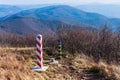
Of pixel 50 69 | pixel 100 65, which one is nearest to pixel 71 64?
pixel 100 65

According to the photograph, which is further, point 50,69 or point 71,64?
point 71,64

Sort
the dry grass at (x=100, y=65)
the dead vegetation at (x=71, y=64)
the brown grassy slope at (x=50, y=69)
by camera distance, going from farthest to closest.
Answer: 1. the dry grass at (x=100, y=65)
2. the dead vegetation at (x=71, y=64)
3. the brown grassy slope at (x=50, y=69)

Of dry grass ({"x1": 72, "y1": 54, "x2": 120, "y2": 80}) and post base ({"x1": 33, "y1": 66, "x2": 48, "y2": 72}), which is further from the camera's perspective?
post base ({"x1": 33, "y1": 66, "x2": 48, "y2": 72})

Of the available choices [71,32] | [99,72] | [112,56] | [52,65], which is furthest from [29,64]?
[71,32]

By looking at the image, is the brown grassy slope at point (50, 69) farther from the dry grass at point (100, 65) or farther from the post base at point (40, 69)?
the post base at point (40, 69)

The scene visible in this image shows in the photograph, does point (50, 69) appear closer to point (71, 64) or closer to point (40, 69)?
point (40, 69)

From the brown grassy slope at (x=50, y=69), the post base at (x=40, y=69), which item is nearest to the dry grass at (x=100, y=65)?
the brown grassy slope at (x=50, y=69)

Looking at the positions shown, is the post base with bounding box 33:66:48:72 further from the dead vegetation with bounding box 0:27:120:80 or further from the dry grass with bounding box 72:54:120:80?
the dry grass with bounding box 72:54:120:80

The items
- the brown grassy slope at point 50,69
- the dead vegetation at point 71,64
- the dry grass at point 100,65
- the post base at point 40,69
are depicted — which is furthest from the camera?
the post base at point 40,69

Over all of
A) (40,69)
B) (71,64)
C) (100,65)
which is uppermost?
(40,69)

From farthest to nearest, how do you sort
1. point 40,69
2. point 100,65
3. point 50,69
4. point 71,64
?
point 71,64
point 100,65
point 50,69
point 40,69

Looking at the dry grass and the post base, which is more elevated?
the post base

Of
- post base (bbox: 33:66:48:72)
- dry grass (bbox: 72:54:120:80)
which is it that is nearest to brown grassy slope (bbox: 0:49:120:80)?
dry grass (bbox: 72:54:120:80)

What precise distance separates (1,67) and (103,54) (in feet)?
30.3
